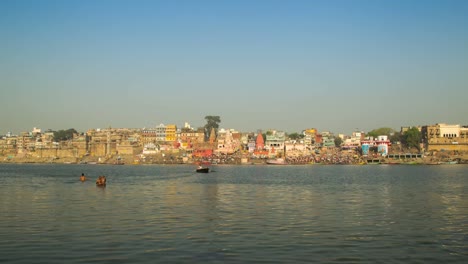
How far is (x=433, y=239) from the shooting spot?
18953 millimetres

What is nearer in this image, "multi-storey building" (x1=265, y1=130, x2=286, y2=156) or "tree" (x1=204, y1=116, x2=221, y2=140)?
"multi-storey building" (x1=265, y1=130, x2=286, y2=156)

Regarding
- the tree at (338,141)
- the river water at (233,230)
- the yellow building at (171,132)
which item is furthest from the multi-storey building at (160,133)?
the river water at (233,230)

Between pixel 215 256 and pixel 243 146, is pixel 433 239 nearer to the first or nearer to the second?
pixel 215 256

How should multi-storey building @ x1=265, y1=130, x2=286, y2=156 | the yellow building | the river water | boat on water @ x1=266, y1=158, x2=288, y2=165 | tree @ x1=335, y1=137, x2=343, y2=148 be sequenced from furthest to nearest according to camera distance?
tree @ x1=335, y1=137, x2=343, y2=148 < the yellow building < multi-storey building @ x1=265, y1=130, x2=286, y2=156 < boat on water @ x1=266, y1=158, x2=288, y2=165 < the river water

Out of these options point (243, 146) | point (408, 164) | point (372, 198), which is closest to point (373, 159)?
point (408, 164)

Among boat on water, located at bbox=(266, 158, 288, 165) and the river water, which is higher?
boat on water, located at bbox=(266, 158, 288, 165)

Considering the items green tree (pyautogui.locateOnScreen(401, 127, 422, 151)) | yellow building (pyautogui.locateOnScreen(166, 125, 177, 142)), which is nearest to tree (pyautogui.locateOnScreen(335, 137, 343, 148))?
green tree (pyautogui.locateOnScreen(401, 127, 422, 151))

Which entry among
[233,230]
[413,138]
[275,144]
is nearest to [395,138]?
[413,138]

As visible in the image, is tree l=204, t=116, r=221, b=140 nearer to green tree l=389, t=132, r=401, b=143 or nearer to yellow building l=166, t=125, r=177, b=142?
yellow building l=166, t=125, r=177, b=142

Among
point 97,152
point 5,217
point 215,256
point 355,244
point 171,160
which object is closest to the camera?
point 215,256

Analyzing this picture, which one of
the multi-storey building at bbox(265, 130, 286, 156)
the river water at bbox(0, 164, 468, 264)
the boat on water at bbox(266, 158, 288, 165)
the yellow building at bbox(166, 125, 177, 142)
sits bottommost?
the river water at bbox(0, 164, 468, 264)

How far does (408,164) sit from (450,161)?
11.4 meters

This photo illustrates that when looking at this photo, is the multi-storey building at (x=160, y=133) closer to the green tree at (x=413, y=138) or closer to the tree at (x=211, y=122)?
the tree at (x=211, y=122)

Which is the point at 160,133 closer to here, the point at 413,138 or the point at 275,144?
the point at 275,144
